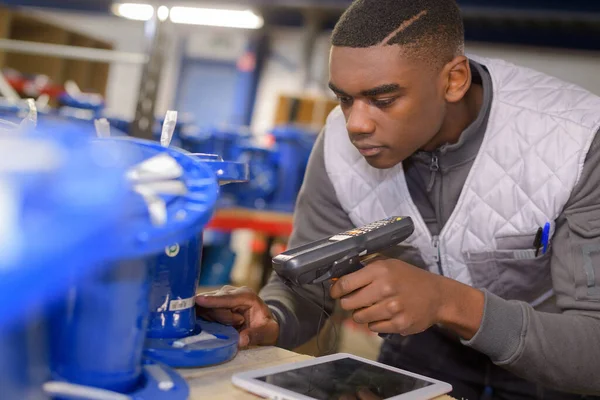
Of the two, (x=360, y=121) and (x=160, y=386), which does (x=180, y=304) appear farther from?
(x=360, y=121)

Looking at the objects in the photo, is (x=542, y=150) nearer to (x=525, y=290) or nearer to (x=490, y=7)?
(x=525, y=290)

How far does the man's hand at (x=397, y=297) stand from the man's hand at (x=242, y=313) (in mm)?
165

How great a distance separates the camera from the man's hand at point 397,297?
2.69 ft

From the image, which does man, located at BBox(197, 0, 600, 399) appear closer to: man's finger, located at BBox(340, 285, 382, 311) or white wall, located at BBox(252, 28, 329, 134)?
man's finger, located at BBox(340, 285, 382, 311)

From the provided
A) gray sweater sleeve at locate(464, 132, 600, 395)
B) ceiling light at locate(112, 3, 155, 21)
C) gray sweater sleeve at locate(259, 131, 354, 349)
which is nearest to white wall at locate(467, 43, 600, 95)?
ceiling light at locate(112, 3, 155, 21)

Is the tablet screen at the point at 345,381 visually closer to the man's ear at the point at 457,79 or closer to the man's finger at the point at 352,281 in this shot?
the man's finger at the point at 352,281

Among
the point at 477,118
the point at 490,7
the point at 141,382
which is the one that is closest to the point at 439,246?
the point at 477,118

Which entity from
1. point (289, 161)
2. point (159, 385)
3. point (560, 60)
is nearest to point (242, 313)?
point (159, 385)

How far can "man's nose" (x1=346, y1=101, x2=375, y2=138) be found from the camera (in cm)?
110

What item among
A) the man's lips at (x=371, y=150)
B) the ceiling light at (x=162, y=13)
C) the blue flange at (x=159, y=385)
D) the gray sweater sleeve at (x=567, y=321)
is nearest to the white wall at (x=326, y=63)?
the ceiling light at (x=162, y=13)

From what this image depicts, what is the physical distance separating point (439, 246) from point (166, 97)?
9069mm

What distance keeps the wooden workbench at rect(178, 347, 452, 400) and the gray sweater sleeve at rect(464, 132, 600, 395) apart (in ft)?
0.81

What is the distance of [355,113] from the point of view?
1.10 meters

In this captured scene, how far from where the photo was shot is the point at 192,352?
73 cm
